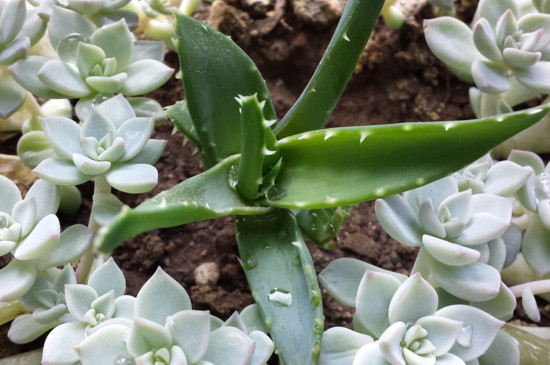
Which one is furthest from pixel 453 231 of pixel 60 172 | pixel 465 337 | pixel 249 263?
pixel 60 172

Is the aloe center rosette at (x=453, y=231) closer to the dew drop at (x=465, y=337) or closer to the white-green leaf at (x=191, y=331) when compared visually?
the dew drop at (x=465, y=337)

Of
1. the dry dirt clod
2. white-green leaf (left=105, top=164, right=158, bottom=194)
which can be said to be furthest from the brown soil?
white-green leaf (left=105, top=164, right=158, bottom=194)

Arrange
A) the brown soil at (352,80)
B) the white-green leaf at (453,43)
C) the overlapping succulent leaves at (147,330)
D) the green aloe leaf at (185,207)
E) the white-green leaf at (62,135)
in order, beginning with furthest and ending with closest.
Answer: the brown soil at (352,80), the white-green leaf at (453,43), the white-green leaf at (62,135), the overlapping succulent leaves at (147,330), the green aloe leaf at (185,207)

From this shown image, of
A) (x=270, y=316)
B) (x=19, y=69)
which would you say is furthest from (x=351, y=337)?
(x=19, y=69)

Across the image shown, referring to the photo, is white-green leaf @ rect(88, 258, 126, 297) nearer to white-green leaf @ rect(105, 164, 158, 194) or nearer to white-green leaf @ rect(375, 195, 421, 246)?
white-green leaf @ rect(105, 164, 158, 194)

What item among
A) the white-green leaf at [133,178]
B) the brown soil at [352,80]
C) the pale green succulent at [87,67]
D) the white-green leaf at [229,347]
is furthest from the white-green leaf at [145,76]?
the white-green leaf at [229,347]

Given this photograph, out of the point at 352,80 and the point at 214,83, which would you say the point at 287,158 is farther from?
the point at 352,80

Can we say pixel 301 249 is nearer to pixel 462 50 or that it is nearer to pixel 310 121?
pixel 310 121
